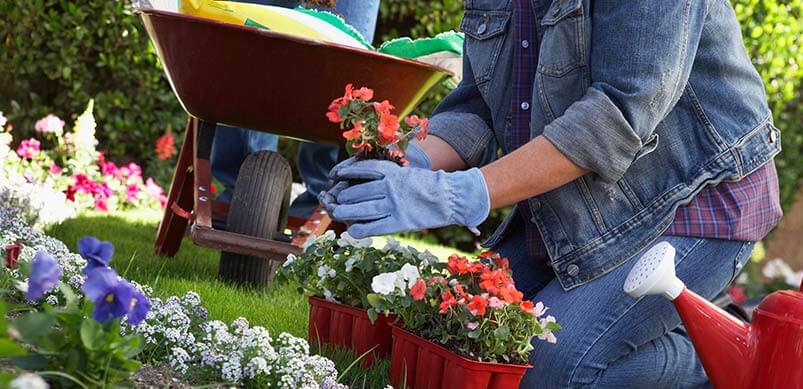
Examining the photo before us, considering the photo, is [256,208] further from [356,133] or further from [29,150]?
[29,150]

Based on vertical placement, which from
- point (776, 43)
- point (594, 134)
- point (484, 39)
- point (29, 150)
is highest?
point (776, 43)

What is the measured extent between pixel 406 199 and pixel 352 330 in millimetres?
337

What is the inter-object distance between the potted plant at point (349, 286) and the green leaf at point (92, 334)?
726 millimetres

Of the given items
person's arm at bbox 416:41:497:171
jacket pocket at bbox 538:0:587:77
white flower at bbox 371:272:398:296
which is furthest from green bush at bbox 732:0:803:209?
white flower at bbox 371:272:398:296

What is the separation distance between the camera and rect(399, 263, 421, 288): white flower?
5.79 ft

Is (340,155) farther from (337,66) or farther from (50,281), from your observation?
(50,281)

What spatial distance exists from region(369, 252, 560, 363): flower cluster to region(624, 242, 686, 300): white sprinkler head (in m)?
0.15

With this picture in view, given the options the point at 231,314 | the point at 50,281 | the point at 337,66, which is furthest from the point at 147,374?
the point at 337,66

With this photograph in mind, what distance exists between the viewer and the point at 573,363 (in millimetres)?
1989

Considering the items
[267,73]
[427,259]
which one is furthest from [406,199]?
[267,73]

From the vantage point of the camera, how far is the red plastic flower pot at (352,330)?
1934 millimetres

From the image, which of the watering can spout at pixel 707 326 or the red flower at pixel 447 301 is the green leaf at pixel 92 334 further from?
the watering can spout at pixel 707 326

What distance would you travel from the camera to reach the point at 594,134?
1.81 meters

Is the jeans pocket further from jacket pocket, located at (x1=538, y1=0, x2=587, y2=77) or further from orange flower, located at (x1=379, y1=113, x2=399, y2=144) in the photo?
orange flower, located at (x1=379, y1=113, x2=399, y2=144)
